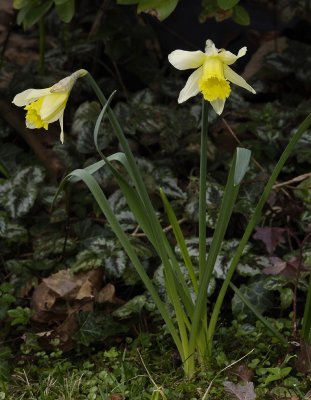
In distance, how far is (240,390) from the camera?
5.84 feet

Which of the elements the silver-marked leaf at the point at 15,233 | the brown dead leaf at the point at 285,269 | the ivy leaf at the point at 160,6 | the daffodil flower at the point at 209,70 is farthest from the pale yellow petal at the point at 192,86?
the silver-marked leaf at the point at 15,233

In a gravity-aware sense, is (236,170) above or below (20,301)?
above

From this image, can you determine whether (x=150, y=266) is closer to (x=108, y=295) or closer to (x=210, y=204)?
(x=108, y=295)

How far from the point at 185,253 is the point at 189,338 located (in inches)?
8.9

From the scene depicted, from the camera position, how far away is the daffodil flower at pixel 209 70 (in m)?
1.67

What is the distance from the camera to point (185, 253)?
6.53ft

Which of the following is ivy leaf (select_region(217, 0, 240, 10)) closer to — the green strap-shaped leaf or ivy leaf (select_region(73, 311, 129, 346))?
the green strap-shaped leaf

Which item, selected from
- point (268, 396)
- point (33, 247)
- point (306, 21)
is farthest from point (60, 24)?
point (268, 396)

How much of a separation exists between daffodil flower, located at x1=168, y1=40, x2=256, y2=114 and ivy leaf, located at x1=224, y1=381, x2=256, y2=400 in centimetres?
69

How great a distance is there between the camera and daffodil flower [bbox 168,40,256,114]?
1.67 m

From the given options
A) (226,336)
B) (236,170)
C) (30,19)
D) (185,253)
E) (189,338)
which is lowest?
(226,336)

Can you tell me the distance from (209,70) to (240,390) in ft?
2.51

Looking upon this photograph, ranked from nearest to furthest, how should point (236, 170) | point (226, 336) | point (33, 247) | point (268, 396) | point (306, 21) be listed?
1. point (236, 170)
2. point (268, 396)
3. point (226, 336)
4. point (33, 247)
5. point (306, 21)

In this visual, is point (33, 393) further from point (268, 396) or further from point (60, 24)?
point (60, 24)
